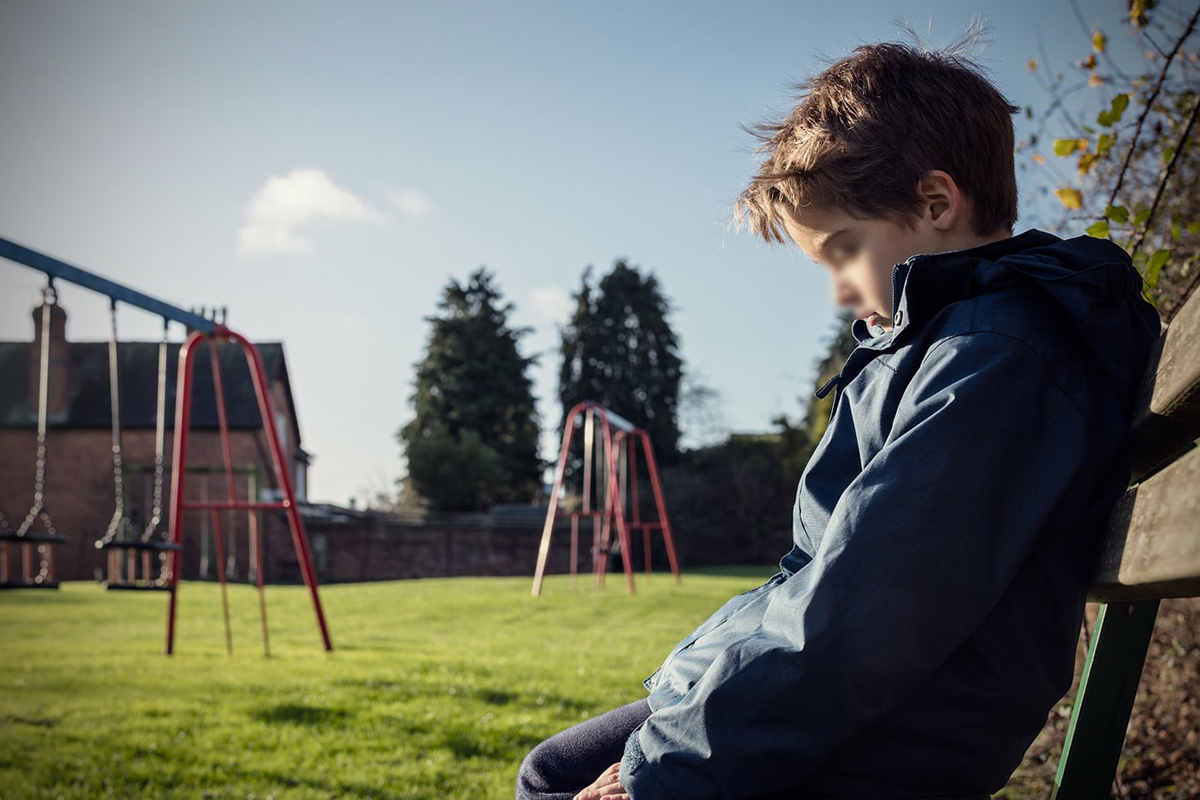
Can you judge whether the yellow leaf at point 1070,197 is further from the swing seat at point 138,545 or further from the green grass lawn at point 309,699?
the swing seat at point 138,545

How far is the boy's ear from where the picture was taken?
1449 millimetres

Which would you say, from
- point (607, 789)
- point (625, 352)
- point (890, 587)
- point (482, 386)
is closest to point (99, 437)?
point (482, 386)

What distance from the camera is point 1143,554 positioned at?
98cm

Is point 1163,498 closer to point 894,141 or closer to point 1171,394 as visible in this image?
point 1171,394

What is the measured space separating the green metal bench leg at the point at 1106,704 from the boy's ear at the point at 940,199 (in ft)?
1.86

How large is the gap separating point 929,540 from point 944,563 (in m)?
0.03

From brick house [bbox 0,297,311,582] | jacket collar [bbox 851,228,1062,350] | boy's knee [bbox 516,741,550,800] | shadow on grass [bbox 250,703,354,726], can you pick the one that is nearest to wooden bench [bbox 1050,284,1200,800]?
jacket collar [bbox 851,228,1062,350]

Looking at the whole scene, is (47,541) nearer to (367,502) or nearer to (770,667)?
(770,667)

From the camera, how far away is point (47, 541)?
5559 mm

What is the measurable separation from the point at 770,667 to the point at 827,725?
88mm

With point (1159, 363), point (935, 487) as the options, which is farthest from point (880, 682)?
point (1159, 363)

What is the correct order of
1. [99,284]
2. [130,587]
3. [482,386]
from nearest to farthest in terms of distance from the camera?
1. [130,587]
2. [99,284]
3. [482,386]

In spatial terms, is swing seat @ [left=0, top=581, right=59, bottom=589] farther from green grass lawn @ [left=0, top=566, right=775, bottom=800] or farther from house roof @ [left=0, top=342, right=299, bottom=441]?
house roof @ [left=0, top=342, right=299, bottom=441]

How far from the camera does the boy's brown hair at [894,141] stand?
145 cm
